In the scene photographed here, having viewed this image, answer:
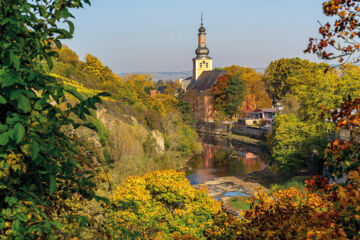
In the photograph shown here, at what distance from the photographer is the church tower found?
10325cm

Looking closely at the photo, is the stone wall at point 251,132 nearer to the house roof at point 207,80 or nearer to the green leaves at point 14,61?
the house roof at point 207,80

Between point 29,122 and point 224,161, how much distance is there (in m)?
41.1

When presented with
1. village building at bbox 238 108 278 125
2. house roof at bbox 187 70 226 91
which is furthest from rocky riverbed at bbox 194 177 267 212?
house roof at bbox 187 70 226 91

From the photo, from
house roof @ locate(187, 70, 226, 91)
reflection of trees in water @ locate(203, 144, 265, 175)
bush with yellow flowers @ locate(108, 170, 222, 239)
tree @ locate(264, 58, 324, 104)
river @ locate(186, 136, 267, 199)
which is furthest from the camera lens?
house roof @ locate(187, 70, 226, 91)

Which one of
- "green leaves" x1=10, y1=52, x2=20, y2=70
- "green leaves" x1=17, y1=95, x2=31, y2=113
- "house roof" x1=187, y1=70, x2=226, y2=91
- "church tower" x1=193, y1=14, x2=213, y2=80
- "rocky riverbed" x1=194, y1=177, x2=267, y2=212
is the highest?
"church tower" x1=193, y1=14, x2=213, y2=80

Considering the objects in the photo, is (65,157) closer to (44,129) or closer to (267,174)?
(44,129)

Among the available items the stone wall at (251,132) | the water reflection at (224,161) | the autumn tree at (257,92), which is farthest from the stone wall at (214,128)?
the water reflection at (224,161)

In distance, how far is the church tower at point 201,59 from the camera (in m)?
103

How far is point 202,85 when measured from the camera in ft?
287

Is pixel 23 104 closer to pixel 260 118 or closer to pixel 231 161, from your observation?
pixel 231 161

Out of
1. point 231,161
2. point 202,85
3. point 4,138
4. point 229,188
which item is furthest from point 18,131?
point 202,85

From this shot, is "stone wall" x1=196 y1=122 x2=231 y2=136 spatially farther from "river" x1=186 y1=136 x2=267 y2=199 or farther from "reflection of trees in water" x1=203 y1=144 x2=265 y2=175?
"reflection of trees in water" x1=203 y1=144 x2=265 y2=175

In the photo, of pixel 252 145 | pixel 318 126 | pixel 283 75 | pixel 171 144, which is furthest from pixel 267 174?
pixel 283 75

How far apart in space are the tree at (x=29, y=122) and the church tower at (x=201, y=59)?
9971 centimetres
